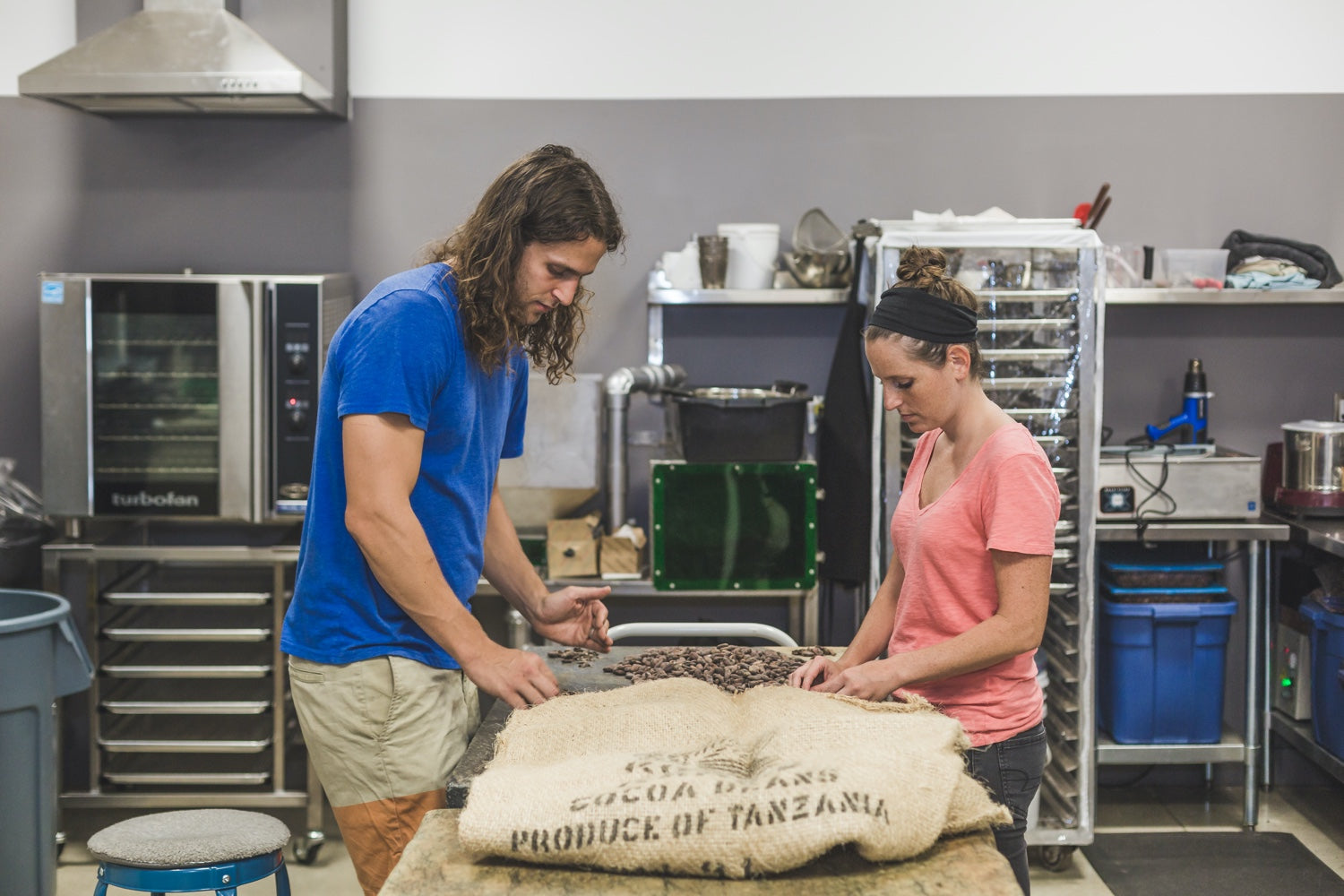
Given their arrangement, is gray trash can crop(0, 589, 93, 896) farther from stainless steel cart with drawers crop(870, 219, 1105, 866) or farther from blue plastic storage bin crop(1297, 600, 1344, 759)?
blue plastic storage bin crop(1297, 600, 1344, 759)

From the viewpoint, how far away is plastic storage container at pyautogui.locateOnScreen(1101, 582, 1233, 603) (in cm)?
380

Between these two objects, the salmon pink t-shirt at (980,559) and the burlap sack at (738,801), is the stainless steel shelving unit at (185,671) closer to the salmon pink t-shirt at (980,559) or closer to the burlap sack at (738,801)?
the salmon pink t-shirt at (980,559)

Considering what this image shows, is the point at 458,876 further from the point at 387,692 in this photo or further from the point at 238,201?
the point at 238,201

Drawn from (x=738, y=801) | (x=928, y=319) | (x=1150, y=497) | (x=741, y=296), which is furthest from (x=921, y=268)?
(x=1150, y=497)

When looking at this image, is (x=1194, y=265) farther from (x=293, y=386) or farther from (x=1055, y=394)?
(x=293, y=386)

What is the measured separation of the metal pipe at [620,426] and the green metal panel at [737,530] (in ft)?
1.08

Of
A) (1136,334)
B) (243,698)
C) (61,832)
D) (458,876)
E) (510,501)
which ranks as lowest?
(61,832)

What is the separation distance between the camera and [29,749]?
2939 mm

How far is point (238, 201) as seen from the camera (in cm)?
412

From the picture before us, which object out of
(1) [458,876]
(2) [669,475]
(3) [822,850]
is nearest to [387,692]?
(1) [458,876]

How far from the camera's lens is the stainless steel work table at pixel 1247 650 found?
369 centimetres

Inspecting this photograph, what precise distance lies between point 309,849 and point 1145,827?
265 centimetres

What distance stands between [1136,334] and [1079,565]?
1.00 m

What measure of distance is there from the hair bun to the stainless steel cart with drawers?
142 centimetres
